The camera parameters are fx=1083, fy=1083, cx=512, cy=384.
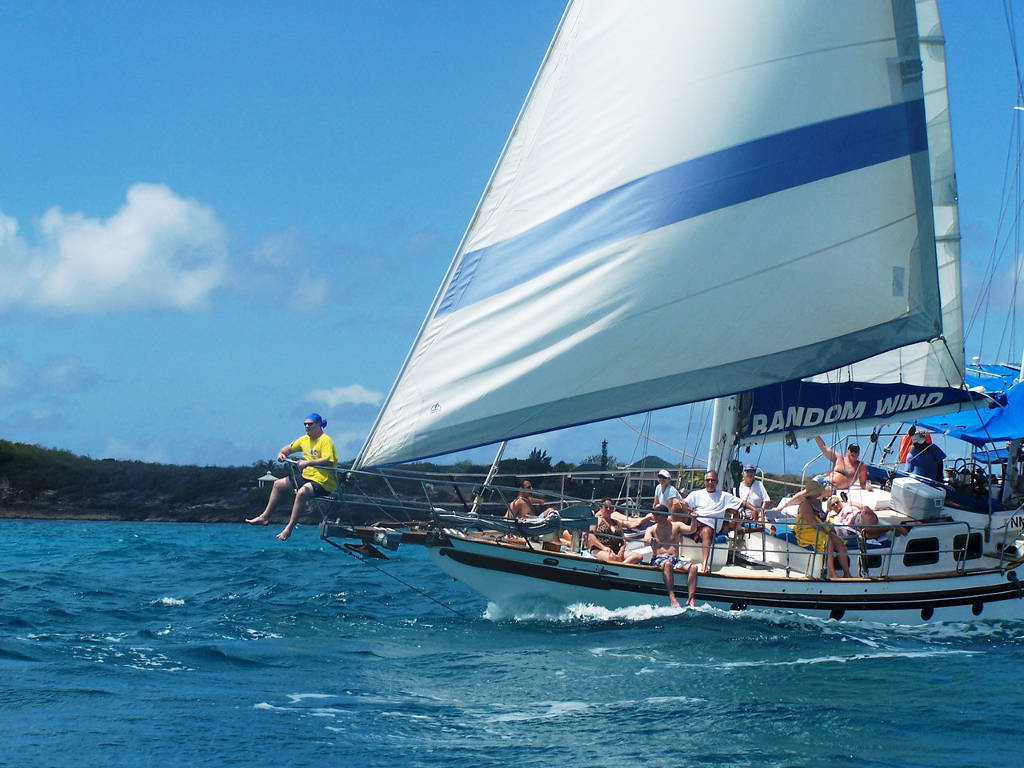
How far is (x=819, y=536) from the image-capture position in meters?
15.8

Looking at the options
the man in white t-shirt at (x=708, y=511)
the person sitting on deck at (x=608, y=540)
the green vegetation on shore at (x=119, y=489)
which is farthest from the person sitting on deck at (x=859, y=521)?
the green vegetation on shore at (x=119, y=489)

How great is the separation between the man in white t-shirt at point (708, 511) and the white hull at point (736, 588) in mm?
497

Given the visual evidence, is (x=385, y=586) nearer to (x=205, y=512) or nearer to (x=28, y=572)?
(x=28, y=572)

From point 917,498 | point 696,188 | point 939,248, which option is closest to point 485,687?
point 696,188

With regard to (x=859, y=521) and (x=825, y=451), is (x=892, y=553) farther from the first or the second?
(x=825, y=451)

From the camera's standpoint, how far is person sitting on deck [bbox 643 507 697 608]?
49.1 feet

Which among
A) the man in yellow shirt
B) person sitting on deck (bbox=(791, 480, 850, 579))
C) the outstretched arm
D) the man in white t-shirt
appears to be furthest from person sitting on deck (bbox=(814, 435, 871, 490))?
the man in yellow shirt

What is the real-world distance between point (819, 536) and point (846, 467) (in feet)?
6.00

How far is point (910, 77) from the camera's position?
16.5 meters

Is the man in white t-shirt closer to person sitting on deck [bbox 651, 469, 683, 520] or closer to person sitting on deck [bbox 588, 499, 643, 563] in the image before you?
person sitting on deck [bbox 651, 469, 683, 520]

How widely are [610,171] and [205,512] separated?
182 feet

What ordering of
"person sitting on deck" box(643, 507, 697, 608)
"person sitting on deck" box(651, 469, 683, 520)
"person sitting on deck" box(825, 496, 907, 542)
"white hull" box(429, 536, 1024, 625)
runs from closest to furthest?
"person sitting on deck" box(643, 507, 697, 608) → "white hull" box(429, 536, 1024, 625) → "person sitting on deck" box(651, 469, 683, 520) → "person sitting on deck" box(825, 496, 907, 542)

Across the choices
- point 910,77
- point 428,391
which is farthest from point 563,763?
point 910,77

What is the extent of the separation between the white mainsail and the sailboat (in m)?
0.03
